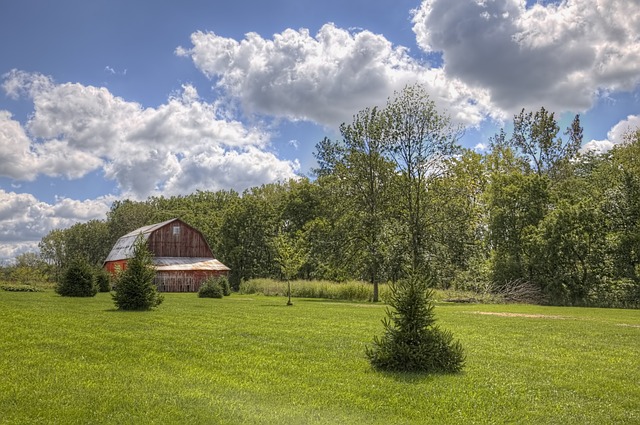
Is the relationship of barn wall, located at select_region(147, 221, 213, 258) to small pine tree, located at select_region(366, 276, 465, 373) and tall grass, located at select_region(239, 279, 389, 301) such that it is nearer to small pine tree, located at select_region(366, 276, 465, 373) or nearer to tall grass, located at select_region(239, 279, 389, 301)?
tall grass, located at select_region(239, 279, 389, 301)

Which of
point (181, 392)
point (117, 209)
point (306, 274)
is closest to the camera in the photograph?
point (181, 392)

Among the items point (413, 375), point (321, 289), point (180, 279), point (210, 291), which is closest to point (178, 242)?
point (180, 279)

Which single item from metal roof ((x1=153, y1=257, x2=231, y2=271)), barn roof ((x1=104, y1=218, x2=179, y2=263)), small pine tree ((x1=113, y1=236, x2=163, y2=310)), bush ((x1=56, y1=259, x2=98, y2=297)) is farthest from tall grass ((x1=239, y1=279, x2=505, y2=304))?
barn roof ((x1=104, y1=218, x2=179, y2=263))

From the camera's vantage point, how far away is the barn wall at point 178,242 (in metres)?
56.9

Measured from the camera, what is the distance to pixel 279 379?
30.0 ft

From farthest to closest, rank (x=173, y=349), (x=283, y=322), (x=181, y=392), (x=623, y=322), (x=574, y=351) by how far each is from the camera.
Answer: (x=623, y=322) < (x=283, y=322) < (x=574, y=351) < (x=173, y=349) < (x=181, y=392)

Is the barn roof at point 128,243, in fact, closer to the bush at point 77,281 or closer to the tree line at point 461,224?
the tree line at point 461,224

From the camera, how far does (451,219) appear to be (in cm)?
3828

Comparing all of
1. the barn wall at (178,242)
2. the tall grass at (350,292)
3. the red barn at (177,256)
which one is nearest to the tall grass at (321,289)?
the tall grass at (350,292)

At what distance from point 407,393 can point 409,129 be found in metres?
32.0

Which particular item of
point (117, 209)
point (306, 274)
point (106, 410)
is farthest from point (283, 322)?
point (117, 209)

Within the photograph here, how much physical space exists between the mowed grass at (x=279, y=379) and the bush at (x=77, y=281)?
15.4m

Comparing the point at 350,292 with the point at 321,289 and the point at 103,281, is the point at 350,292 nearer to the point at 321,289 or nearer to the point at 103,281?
the point at 321,289

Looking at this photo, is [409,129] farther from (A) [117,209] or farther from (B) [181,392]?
(A) [117,209]
